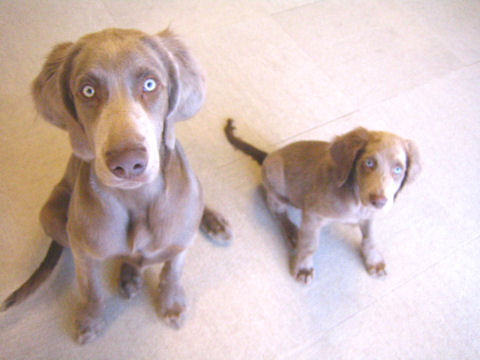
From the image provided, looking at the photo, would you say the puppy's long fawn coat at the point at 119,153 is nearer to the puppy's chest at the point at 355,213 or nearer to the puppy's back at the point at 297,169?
the puppy's back at the point at 297,169

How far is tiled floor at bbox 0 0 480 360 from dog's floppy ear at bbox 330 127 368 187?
0.69 metres

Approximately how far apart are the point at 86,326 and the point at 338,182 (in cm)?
149

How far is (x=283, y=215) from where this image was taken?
2.44 meters

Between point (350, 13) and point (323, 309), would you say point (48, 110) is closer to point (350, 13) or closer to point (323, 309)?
point (323, 309)

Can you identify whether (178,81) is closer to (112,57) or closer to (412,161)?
(112,57)

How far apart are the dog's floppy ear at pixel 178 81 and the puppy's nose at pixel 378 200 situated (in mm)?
896

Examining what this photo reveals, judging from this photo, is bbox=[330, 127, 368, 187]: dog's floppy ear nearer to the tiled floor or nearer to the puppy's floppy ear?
the puppy's floppy ear

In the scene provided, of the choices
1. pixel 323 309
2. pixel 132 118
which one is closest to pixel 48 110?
pixel 132 118

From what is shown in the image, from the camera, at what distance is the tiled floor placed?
6.70 ft

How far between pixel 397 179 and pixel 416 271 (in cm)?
83

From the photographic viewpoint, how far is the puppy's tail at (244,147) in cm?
259

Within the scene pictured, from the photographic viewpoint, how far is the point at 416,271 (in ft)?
7.57

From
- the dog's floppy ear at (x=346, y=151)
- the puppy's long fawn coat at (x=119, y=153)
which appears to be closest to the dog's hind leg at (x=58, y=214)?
the puppy's long fawn coat at (x=119, y=153)

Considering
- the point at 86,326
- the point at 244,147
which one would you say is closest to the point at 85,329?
the point at 86,326
